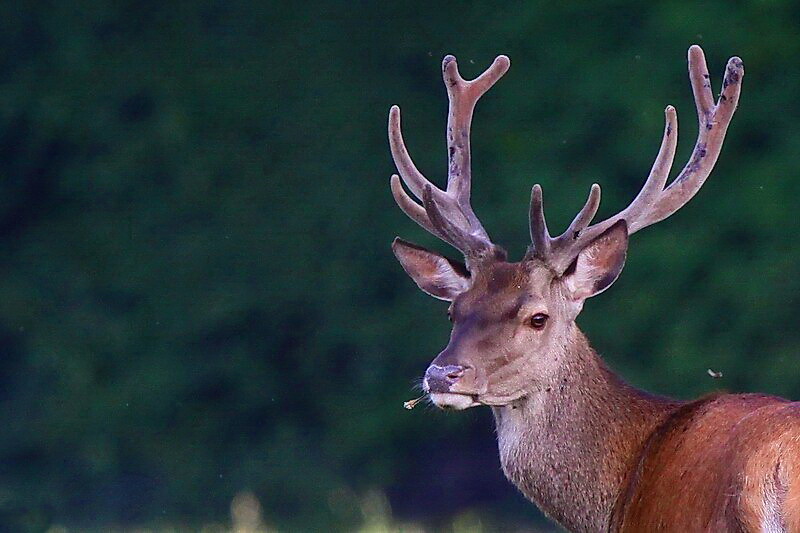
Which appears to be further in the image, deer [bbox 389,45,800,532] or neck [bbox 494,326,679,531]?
neck [bbox 494,326,679,531]

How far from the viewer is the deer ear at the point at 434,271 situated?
186 inches

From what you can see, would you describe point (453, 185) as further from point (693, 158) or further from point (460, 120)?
point (693, 158)

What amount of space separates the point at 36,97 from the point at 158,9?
36.1 inches

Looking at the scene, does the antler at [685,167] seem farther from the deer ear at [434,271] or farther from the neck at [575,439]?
the neck at [575,439]

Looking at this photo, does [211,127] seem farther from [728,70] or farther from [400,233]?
[728,70]

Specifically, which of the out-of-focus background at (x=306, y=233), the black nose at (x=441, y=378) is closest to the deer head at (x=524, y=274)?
the black nose at (x=441, y=378)

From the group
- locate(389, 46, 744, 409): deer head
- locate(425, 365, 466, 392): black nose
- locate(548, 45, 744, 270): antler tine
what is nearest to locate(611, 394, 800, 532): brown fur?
locate(389, 46, 744, 409): deer head

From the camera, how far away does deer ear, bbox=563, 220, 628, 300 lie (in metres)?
4.55

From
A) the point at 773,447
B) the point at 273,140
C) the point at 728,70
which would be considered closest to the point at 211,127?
the point at 273,140

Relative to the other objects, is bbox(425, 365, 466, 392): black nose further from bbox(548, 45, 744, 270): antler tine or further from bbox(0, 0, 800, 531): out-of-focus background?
bbox(0, 0, 800, 531): out-of-focus background

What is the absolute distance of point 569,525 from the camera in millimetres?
4402

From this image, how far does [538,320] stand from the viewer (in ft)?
14.7

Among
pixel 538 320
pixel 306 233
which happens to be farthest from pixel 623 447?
pixel 306 233

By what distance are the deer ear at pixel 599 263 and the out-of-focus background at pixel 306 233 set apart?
3697 mm
